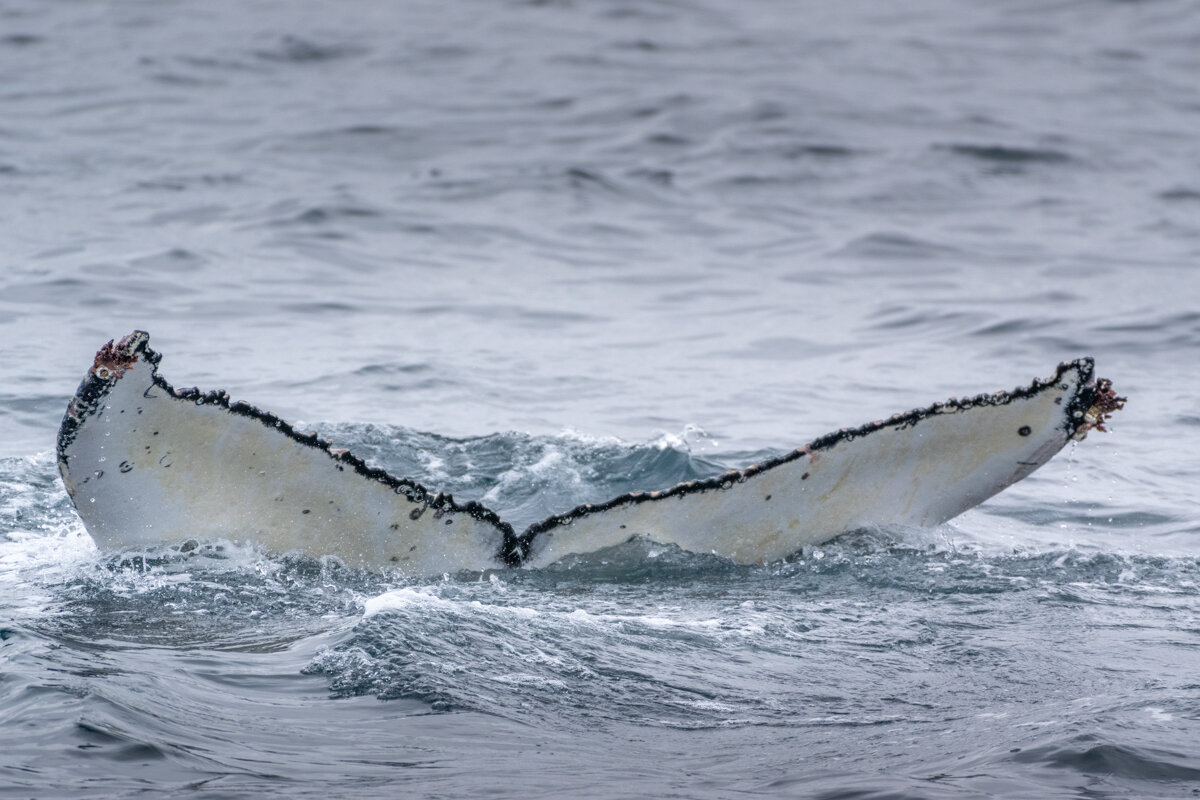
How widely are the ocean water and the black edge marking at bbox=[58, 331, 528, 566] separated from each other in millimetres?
288

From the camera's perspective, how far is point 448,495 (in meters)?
6.17

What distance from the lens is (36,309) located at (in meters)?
14.3

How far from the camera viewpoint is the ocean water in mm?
4773

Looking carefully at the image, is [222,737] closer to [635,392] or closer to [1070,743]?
[1070,743]

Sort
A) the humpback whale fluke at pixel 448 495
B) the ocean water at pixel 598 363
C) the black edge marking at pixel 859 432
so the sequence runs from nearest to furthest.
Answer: the ocean water at pixel 598 363 < the humpback whale fluke at pixel 448 495 < the black edge marking at pixel 859 432

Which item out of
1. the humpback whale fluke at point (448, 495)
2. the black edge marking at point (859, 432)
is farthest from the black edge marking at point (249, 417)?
the black edge marking at point (859, 432)

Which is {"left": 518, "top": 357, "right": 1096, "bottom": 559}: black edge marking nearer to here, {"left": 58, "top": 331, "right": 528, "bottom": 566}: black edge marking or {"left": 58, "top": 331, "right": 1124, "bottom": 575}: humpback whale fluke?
{"left": 58, "top": 331, "right": 1124, "bottom": 575}: humpback whale fluke

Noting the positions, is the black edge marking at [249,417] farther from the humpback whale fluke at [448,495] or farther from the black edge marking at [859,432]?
the black edge marking at [859,432]

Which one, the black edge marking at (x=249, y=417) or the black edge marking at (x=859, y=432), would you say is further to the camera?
the black edge marking at (x=859, y=432)

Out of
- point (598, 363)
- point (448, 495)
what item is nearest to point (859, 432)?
point (448, 495)

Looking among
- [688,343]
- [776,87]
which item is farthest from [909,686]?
[776,87]

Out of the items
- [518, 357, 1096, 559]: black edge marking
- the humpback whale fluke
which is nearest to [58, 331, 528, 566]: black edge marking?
the humpback whale fluke

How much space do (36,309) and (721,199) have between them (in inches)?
429

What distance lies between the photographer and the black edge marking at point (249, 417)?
5691mm
